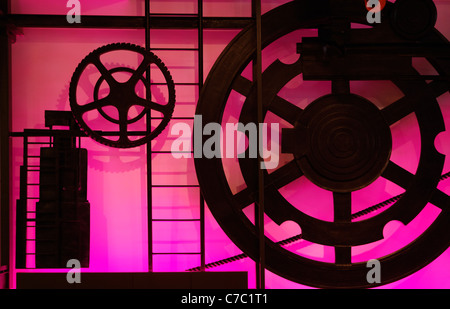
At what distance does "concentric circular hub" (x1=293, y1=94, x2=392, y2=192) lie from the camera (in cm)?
263

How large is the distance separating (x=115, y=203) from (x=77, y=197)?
16.6 inches

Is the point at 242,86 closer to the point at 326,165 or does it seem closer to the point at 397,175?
the point at 326,165

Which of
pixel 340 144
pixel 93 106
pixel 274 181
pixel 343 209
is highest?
pixel 93 106

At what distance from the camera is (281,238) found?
2.98 m

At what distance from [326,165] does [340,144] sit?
0.17m

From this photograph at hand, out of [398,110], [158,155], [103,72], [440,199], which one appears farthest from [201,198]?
[440,199]

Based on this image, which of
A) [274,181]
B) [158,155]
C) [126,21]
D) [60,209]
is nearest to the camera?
[60,209]

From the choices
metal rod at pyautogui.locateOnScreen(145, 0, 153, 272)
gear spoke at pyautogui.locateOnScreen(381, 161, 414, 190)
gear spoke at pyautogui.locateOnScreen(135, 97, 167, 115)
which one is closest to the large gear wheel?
gear spoke at pyautogui.locateOnScreen(381, 161, 414, 190)

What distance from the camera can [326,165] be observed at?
2635mm

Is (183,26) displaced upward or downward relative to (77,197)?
upward

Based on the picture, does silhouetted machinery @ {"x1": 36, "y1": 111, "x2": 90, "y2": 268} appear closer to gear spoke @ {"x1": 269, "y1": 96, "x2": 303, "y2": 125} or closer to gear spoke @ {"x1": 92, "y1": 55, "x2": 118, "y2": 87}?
gear spoke @ {"x1": 92, "y1": 55, "x2": 118, "y2": 87}

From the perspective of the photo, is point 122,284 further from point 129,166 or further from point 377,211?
point 377,211

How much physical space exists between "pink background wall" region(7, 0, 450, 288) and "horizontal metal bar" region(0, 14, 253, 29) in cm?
14
